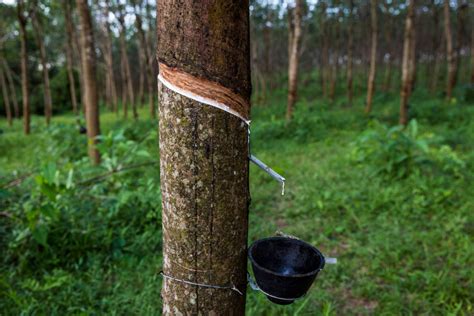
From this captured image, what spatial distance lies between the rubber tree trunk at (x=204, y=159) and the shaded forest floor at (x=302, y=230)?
459mm

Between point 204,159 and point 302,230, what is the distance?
2989mm

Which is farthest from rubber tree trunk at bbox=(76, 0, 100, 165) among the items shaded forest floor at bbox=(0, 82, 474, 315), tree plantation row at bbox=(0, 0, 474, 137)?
tree plantation row at bbox=(0, 0, 474, 137)

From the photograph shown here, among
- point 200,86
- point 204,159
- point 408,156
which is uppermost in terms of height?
point 200,86

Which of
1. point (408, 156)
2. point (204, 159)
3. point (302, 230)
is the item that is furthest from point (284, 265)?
point (408, 156)

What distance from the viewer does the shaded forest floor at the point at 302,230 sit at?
2623mm

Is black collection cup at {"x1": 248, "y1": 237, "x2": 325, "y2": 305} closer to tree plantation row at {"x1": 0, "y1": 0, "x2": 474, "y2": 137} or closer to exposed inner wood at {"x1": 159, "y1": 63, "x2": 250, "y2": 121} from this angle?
exposed inner wood at {"x1": 159, "y1": 63, "x2": 250, "y2": 121}

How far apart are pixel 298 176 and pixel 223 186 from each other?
4.53 m

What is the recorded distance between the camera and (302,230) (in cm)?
380

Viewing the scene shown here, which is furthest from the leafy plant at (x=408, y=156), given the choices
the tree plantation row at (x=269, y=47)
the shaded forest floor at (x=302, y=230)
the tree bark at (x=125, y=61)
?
the tree bark at (x=125, y=61)

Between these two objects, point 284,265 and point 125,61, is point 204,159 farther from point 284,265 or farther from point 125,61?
point 125,61

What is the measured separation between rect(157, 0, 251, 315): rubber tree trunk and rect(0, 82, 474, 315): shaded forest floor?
46cm

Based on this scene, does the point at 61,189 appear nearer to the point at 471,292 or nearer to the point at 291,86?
the point at 471,292

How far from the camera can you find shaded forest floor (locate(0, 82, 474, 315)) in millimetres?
2623

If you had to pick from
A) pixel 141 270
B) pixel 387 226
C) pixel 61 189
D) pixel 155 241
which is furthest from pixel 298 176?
pixel 61 189
